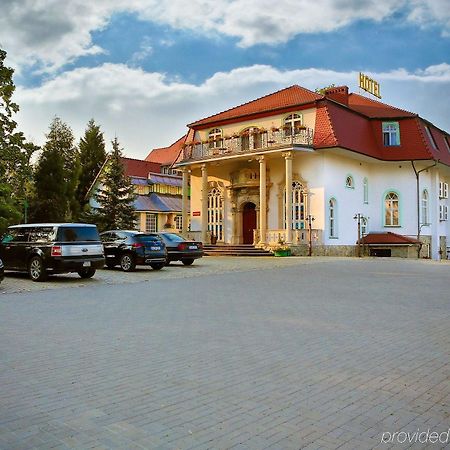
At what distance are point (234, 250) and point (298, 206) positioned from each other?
182 inches

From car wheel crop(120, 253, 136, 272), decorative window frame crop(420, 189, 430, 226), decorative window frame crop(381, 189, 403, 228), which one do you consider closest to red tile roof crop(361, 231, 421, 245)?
decorative window frame crop(381, 189, 403, 228)

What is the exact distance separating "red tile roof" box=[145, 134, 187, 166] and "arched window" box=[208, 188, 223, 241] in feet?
84.6

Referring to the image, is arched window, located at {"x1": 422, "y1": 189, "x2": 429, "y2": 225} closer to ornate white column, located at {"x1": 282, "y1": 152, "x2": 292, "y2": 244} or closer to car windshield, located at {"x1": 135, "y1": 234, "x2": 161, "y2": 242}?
ornate white column, located at {"x1": 282, "y1": 152, "x2": 292, "y2": 244}

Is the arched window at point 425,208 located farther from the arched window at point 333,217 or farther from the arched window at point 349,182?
the arched window at point 333,217

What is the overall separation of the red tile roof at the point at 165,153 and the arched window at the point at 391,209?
31.8 meters

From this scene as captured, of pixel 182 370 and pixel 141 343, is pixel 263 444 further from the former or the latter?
pixel 141 343

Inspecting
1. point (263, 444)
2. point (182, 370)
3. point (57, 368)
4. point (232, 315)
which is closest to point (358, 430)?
point (263, 444)

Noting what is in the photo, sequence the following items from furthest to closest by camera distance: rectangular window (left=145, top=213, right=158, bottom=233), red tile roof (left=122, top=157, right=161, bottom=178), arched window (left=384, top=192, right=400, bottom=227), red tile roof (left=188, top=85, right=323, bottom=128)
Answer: red tile roof (left=122, top=157, right=161, bottom=178), rectangular window (left=145, top=213, right=158, bottom=233), arched window (left=384, top=192, right=400, bottom=227), red tile roof (left=188, top=85, right=323, bottom=128)

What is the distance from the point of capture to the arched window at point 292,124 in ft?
94.7

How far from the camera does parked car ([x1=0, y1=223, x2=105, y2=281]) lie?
14.1m

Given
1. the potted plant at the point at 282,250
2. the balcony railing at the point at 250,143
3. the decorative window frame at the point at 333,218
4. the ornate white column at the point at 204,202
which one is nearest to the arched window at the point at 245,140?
the balcony railing at the point at 250,143

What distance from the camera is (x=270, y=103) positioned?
3153 centimetres

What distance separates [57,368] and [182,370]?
131 cm

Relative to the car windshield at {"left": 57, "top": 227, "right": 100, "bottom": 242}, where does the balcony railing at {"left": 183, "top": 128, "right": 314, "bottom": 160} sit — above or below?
above
